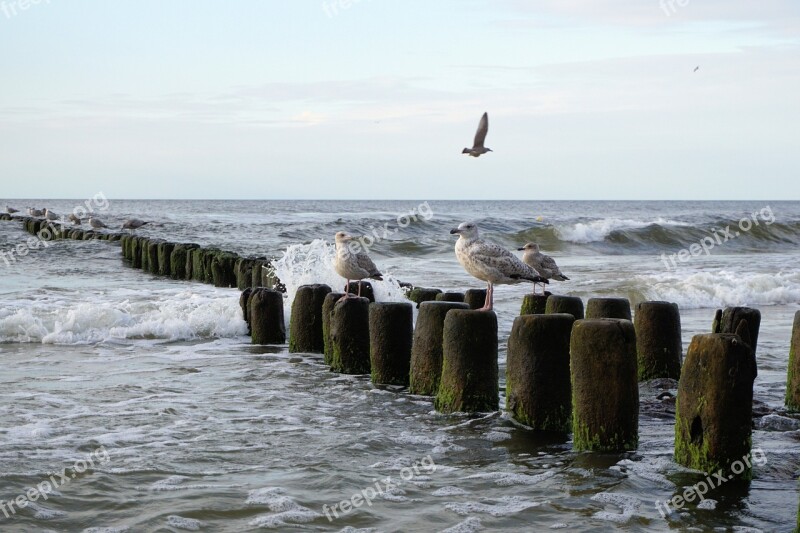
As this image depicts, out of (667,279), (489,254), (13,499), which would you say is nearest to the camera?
(13,499)

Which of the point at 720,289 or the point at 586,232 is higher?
the point at 586,232

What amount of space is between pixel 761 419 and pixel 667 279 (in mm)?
12270

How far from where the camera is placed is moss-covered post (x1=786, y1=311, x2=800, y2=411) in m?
7.76

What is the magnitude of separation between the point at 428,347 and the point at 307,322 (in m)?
2.84

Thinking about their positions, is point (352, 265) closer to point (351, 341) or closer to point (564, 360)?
point (351, 341)

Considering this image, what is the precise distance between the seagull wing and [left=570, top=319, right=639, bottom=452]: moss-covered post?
6.99m

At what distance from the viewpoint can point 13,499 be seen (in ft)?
17.9

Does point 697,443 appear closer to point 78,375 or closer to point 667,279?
point 78,375

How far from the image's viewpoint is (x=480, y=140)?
12922 mm

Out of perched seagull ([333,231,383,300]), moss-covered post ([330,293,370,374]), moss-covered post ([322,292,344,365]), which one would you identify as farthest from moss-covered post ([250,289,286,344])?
moss-covered post ([330,293,370,374])

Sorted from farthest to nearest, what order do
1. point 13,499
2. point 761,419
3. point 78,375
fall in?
point 78,375 → point 761,419 → point 13,499

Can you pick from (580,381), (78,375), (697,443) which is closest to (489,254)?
(580,381)

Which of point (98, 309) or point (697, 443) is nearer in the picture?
point (697, 443)

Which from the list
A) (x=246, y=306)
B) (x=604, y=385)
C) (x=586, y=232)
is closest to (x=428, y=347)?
(x=604, y=385)
